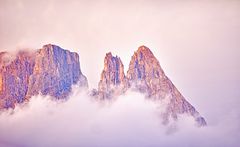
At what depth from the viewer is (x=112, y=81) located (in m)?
37.8

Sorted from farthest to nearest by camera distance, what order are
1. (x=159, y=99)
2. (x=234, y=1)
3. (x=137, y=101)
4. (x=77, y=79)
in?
Answer: 1. (x=159, y=99)
2. (x=137, y=101)
3. (x=77, y=79)
4. (x=234, y=1)

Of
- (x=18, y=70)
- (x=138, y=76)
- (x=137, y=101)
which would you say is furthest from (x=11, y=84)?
(x=138, y=76)

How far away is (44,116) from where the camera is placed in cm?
2805

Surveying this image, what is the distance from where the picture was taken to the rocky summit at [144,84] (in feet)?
116

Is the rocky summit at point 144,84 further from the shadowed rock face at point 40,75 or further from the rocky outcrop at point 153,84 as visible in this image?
the shadowed rock face at point 40,75

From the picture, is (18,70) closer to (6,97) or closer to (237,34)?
(6,97)

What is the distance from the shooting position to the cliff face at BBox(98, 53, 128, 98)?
34438 millimetres

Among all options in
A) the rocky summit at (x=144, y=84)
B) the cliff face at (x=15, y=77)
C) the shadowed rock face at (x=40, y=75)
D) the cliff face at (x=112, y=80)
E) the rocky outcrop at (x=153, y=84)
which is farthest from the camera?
the rocky outcrop at (x=153, y=84)

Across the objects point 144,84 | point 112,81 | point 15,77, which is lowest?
point 15,77

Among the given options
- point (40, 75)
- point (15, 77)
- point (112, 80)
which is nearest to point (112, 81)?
point (112, 80)

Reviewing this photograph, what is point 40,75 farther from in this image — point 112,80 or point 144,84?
point 144,84

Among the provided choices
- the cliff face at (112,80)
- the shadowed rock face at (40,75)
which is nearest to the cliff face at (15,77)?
the shadowed rock face at (40,75)

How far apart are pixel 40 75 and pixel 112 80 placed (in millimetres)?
4581

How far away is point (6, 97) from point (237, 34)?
35.4 ft
